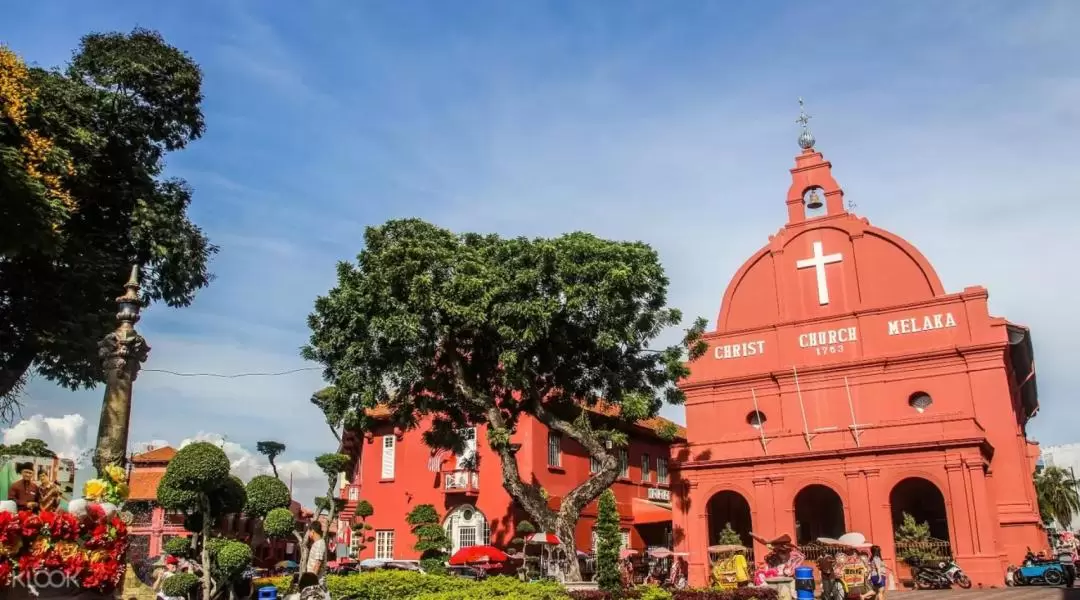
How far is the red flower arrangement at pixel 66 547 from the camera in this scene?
5941 mm

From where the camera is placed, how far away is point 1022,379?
2906cm

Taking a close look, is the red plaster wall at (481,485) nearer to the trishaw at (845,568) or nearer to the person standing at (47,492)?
the trishaw at (845,568)

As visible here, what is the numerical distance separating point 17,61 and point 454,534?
18.4 metres

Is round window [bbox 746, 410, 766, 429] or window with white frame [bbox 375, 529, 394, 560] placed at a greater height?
round window [bbox 746, 410, 766, 429]

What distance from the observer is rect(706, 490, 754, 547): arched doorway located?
27516 mm

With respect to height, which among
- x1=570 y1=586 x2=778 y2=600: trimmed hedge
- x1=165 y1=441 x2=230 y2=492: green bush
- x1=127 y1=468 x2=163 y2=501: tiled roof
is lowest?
x1=570 y1=586 x2=778 y2=600: trimmed hedge

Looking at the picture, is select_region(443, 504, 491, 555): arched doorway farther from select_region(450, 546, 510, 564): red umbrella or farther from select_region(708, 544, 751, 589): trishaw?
select_region(708, 544, 751, 589): trishaw

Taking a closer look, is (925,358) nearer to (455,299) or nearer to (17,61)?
(455,299)

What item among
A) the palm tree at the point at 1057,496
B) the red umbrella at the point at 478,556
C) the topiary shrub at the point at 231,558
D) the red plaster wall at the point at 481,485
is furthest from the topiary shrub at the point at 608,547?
the palm tree at the point at 1057,496

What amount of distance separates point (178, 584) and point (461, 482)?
15.9m

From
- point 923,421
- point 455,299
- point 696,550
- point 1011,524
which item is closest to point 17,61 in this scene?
point 455,299

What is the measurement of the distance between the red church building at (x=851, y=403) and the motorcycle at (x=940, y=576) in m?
0.48

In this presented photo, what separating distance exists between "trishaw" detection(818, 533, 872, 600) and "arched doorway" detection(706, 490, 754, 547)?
18.6 feet

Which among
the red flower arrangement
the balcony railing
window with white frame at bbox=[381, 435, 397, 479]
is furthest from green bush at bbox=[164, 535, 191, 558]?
window with white frame at bbox=[381, 435, 397, 479]
